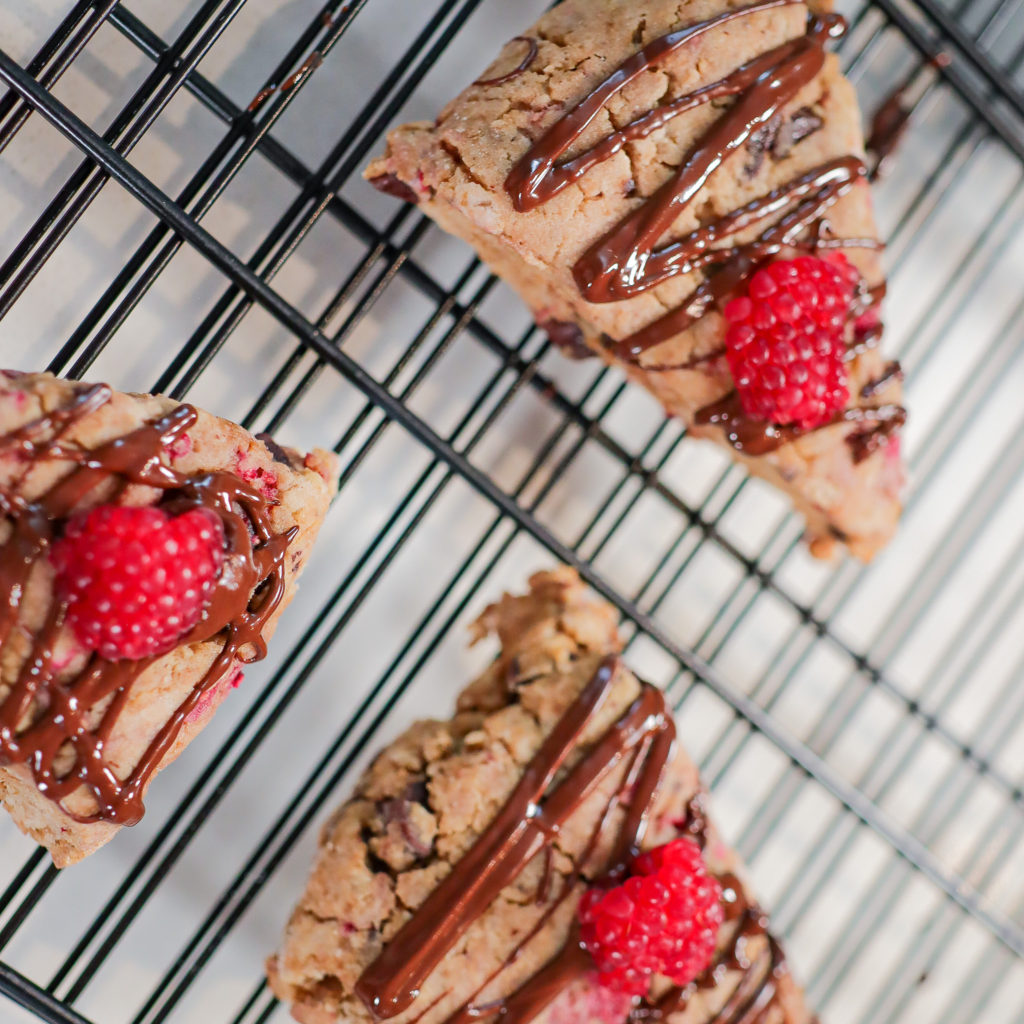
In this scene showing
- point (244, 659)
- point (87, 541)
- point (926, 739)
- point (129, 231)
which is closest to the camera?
point (87, 541)

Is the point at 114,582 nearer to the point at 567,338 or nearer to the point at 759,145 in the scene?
the point at 567,338

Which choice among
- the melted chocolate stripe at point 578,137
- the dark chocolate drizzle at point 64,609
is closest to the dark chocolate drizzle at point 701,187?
the melted chocolate stripe at point 578,137

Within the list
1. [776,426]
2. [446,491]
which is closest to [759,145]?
[776,426]

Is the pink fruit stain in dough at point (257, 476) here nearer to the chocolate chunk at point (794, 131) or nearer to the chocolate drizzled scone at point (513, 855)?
the chocolate drizzled scone at point (513, 855)

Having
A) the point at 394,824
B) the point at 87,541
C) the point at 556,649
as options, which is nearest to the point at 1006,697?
the point at 556,649

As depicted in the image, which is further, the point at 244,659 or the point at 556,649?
the point at 556,649

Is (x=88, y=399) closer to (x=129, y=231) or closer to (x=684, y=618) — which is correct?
(x=129, y=231)

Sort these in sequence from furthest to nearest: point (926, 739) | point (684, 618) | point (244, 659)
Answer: point (926, 739) → point (684, 618) → point (244, 659)
